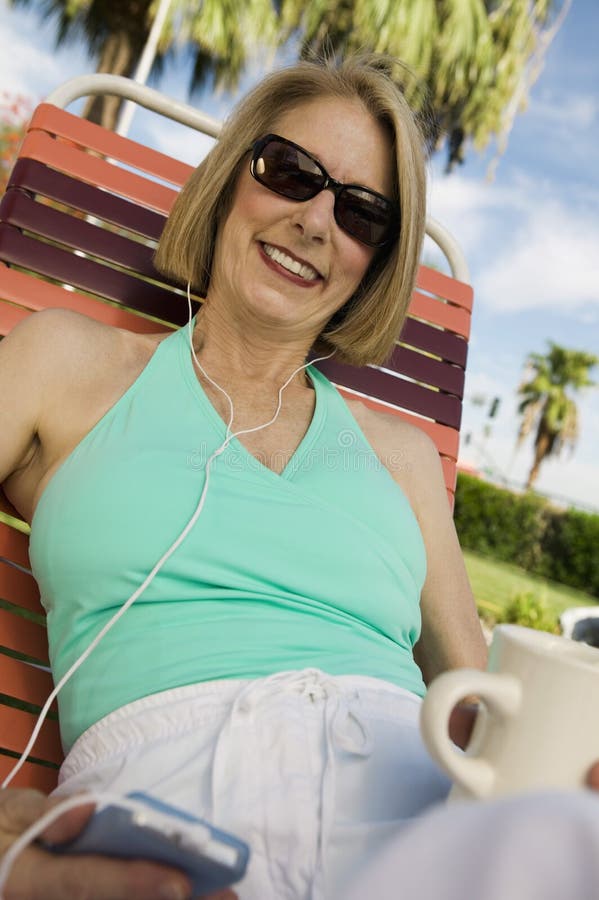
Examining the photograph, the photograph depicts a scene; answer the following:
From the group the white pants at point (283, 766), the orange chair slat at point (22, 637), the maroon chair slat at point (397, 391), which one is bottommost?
the orange chair slat at point (22, 637)

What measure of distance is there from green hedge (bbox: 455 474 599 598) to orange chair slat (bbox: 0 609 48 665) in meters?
19.3

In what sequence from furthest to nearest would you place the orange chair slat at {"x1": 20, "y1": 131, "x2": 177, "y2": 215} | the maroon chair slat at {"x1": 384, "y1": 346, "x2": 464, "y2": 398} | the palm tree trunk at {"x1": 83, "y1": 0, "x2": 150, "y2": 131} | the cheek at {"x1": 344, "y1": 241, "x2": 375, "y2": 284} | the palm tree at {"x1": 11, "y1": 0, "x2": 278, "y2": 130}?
the palm tree trunk at {"x1": 83, "y1": 0, "x2": 150, "y2": 131} < the palm tree at {"x1": 11, "y1": 0, "x2": 278, "y2": 130} < the maroon chair slat at {"x1": 384, "y1": 346, "x2": 464, "y2": 398} < the orange chair slat at {"x1": 20, "y1": 131, "x2": 177, "y2": 215} < the cheek at {"x1": 344, "y1": 241, "x2": 375, "y2": 284}

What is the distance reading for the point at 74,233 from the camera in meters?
2.63

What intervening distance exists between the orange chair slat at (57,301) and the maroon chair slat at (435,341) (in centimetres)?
97

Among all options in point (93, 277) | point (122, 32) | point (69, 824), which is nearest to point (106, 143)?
point (93, 277)

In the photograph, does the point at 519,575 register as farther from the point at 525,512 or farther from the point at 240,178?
the point at 240,178

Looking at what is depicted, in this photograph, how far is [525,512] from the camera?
2136cm

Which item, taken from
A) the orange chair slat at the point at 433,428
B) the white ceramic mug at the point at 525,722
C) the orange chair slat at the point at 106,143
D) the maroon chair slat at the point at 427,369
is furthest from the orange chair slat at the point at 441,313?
the white ceramic mug at the point at 525,722

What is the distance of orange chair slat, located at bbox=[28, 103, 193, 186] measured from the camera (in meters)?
2.72

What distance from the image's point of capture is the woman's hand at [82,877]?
864 millimetres

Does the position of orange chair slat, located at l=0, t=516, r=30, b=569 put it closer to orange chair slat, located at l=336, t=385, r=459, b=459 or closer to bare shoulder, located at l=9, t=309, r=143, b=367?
bare shoulder, located at l=9, t=309, r=143, b=367

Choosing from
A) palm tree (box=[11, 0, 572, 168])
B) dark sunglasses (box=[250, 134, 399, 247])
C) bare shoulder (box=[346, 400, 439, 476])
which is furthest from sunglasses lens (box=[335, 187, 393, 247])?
palm tree (box=[11, 0, 572, 168])

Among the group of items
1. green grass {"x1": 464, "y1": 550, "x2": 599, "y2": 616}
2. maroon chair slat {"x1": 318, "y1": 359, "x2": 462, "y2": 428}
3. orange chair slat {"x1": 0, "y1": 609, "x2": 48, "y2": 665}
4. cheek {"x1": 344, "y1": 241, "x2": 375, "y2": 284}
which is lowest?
green grass {"x1": 464, "y1": 550, "x2": 599, "y2": 616}

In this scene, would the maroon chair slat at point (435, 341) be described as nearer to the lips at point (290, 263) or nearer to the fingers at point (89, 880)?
the lips at point (290, 263)
